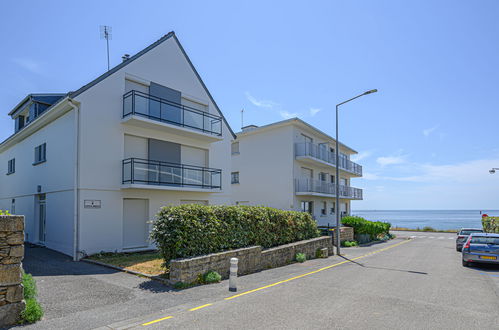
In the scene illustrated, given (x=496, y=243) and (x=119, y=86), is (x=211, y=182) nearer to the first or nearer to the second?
(x=119, y=86)

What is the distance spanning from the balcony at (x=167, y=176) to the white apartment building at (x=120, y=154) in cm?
5

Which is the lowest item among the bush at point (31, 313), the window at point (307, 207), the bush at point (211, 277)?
the bush at point (211, 277)

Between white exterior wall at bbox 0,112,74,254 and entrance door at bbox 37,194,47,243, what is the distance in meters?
0.36

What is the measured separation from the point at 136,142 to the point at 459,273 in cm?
1447

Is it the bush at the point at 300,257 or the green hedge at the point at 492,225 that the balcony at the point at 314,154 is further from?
the green hedge at the point at 492,225

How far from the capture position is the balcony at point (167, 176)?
1452 cm

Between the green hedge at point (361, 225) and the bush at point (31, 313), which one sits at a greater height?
the bush at point (31, 313)

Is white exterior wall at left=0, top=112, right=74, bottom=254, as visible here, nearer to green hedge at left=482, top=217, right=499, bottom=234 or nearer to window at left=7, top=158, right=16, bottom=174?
window at left=7, top=158, right=16, bottom=174

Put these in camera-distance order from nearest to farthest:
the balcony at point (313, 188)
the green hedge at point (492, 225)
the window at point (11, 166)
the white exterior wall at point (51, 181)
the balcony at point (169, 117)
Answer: the white exterior wall at point (51, 181) < the balcony at point (169, 117) < the window at point (11, 166) < the green hedge at point (492, 225) < the balcony at point (313, 188)

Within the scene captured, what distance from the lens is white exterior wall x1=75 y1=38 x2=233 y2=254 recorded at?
13445 millimetres

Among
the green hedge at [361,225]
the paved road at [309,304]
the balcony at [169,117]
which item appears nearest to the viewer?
the paved road at [309,304]

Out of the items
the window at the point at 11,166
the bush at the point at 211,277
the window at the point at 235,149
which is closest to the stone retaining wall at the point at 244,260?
the bush at the point at 211,277

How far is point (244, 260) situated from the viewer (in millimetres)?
10727

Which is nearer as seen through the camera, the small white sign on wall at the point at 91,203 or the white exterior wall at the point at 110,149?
the small white sign on wall at the point at 91,203
